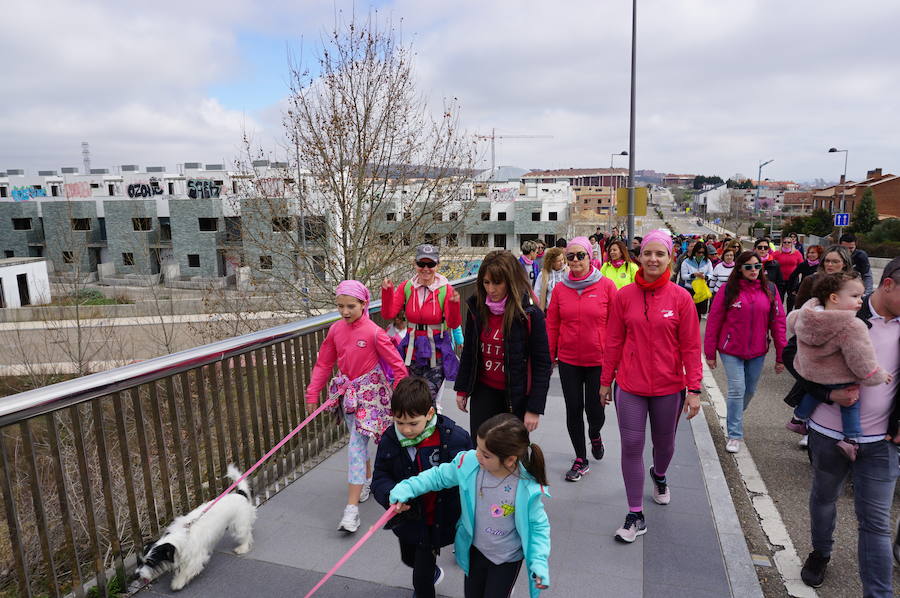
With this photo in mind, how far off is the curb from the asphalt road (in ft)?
0.45

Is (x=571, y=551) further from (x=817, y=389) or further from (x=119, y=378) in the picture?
(x=119, y=378)

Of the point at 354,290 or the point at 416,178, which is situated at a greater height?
the point at 416,178

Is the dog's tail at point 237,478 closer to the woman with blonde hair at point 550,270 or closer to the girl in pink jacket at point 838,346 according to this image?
the girl in pink jacket at point 838,346

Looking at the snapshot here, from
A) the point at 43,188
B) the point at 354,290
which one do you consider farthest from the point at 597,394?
the point at 43,188

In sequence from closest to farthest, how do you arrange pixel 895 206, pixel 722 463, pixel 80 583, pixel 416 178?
1. pixel 80 583
2. pixel 722 463
3. pixel 416 178
4. pixel 895 206

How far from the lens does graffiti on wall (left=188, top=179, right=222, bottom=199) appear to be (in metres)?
59.0

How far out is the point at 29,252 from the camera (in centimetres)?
6375

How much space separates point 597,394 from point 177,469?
9.99 ft

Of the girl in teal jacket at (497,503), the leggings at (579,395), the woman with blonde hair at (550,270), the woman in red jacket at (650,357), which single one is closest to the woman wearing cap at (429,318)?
the leggings at (579,395)

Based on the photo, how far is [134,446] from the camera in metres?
3.69

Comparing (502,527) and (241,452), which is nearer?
(502,527)

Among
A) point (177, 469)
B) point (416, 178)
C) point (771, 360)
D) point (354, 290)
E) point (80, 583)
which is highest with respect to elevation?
point (416, 178)

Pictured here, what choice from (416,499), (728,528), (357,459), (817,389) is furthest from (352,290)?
(728,528)

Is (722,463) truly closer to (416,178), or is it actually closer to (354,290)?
(354,290)
